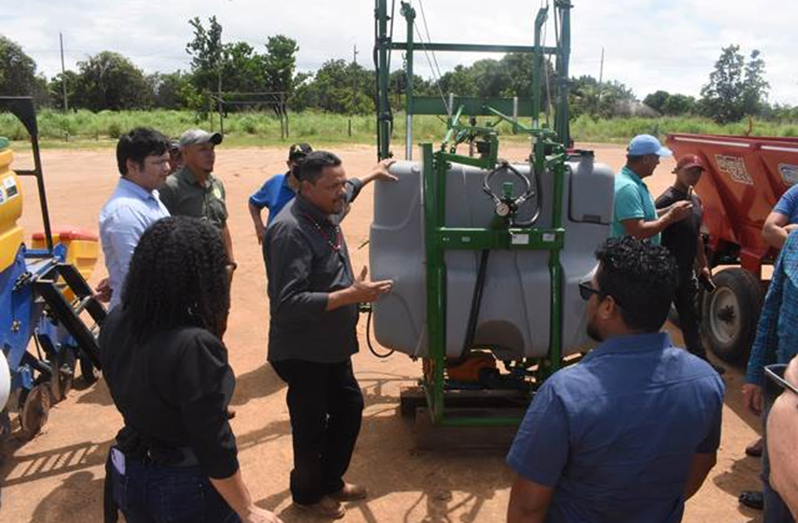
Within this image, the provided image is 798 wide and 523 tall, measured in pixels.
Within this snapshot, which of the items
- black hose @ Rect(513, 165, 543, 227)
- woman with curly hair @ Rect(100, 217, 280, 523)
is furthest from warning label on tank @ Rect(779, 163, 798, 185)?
woman with curly hair @ Rect(100, 217, 280, 523)

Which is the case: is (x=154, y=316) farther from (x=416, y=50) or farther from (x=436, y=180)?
(x=416, y=50)

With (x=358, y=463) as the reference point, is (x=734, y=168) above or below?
above

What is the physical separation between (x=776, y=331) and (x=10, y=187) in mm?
3963

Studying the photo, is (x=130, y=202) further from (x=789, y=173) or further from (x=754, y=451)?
(x=789, y=173)

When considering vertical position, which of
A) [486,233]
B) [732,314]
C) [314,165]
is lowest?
[732,314]

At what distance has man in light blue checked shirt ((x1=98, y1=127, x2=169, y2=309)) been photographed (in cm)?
347

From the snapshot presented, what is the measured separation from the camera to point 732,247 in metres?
6.43

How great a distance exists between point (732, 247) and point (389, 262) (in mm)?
4300

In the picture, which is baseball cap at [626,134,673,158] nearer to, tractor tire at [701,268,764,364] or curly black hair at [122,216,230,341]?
tractor tire at [701,268,764,364]

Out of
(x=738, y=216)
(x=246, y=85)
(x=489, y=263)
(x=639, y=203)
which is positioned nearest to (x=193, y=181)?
(x=489, y=263)

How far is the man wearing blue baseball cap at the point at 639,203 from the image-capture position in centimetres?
432

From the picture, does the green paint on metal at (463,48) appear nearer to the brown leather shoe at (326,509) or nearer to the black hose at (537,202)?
the black hose at (537,202)

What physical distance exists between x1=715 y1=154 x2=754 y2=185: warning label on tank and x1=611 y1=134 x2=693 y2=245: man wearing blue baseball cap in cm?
143

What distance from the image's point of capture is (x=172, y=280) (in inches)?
76.3
